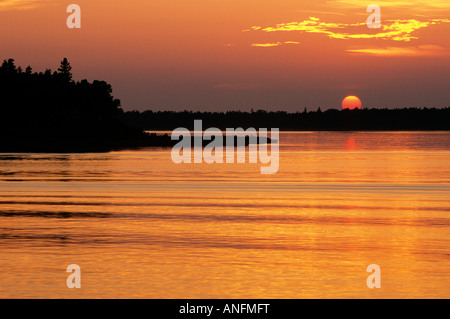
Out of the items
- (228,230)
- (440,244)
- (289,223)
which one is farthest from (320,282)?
(289,223)

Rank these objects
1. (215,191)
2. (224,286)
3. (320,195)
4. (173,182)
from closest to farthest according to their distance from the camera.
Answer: (224,286) → (320,195) → (215,191) → (173,182)

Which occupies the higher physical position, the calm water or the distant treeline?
the distant treeline

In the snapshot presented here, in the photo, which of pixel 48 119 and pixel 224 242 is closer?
pixel 224 242

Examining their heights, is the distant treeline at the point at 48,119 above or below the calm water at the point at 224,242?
above

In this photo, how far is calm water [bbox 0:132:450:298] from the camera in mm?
18906

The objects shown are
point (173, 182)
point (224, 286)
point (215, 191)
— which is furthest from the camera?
Answer: point (173, 182)

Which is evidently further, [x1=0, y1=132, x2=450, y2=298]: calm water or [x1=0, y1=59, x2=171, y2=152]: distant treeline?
[x1=0, y1=59, x2=171, y2=152]: distant treeline

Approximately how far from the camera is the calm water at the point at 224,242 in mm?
18906

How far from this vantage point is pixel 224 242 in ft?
83.8

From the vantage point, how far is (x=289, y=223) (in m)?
30.8

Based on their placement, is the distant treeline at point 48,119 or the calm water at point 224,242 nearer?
the calm water at point 224,242

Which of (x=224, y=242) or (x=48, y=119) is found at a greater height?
(x=48, y=119)

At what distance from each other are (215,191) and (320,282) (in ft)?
95.4
